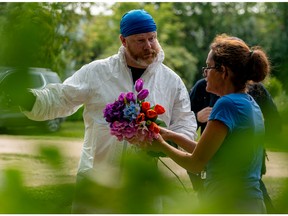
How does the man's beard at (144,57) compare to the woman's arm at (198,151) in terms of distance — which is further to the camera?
the man's beard at (144,57)

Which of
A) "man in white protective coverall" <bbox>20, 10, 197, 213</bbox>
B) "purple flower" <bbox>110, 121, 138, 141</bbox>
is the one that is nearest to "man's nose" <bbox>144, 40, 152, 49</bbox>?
"man in white protective coverall" <bbox>20, 10, 197, 213</bbox>

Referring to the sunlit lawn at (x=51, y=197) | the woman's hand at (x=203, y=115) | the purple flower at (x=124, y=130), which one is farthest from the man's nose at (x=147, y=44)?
the sunlit lawn at (x=51, y=197)

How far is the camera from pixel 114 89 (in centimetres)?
302

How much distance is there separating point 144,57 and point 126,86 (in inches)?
6.8

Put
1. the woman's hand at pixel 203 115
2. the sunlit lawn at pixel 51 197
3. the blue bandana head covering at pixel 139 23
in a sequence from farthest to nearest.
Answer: the woman's hand at pixel 203 115 < the blue bandana head covering at pixel 139 23 < the sunlit lawn at pixel 51 197

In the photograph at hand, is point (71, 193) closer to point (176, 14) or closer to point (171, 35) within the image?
point (171, 35)

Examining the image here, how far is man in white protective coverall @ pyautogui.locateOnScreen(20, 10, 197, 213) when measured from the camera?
9.73 ft

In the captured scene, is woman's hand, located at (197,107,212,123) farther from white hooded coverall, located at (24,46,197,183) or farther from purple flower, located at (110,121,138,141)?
purple flower, located at (110,121,138,141)

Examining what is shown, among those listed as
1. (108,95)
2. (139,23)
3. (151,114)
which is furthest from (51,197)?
(139,23)

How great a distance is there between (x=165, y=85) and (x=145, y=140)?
4.22 feet

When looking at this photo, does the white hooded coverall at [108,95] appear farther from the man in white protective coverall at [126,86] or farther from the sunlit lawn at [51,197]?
the sunlit lawn at [51,197]

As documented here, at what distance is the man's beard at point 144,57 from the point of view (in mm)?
3021

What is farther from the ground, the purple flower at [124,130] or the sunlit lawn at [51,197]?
the sunlit lawn at [51,197]

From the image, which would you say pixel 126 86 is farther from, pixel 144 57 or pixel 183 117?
pixel 183 117
